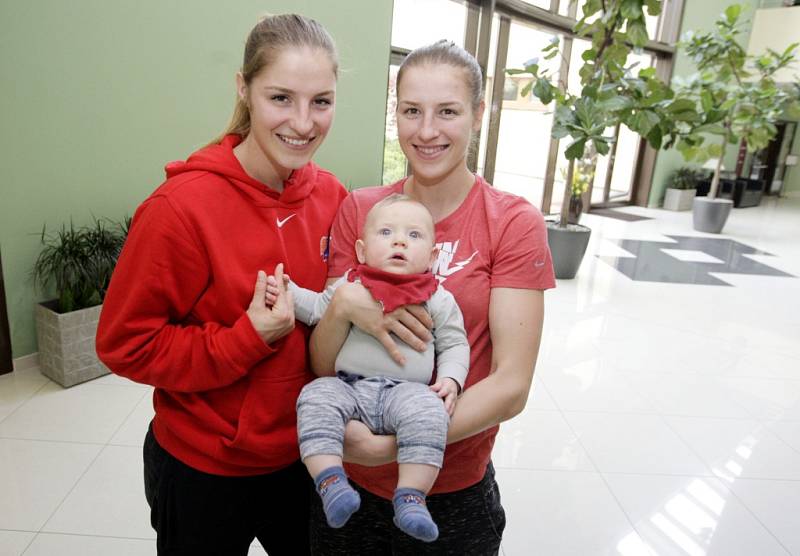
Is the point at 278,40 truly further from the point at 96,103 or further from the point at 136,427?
the point at 96,103

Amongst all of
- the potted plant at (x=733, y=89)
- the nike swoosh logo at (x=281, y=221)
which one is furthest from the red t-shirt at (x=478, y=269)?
the potted plant at (x=733, y=89)

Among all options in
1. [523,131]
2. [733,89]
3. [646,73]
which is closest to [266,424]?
[646,73]

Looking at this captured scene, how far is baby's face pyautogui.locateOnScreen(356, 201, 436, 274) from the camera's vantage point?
123 cm

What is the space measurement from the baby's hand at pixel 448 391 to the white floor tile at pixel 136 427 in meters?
2.07

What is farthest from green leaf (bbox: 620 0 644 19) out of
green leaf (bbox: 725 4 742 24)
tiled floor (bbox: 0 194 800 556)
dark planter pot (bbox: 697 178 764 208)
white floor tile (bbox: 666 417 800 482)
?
dark planter pot (bbox: 697 178 764 208)

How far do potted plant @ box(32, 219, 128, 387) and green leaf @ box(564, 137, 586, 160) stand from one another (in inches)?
145

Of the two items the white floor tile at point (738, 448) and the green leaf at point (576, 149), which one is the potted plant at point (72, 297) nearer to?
the white floor tile at point (738, 448)

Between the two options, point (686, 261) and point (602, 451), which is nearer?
point (602, 451)

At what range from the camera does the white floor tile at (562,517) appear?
88.5 inches

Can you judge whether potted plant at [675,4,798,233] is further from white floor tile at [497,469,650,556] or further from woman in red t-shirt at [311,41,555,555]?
woman in red t-shirt at [311,41,555,555]

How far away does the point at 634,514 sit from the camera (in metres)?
2.45

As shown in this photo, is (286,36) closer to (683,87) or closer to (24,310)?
(24,310)

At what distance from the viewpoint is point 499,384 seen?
1.13 metres

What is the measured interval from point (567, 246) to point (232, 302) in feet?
16.6
